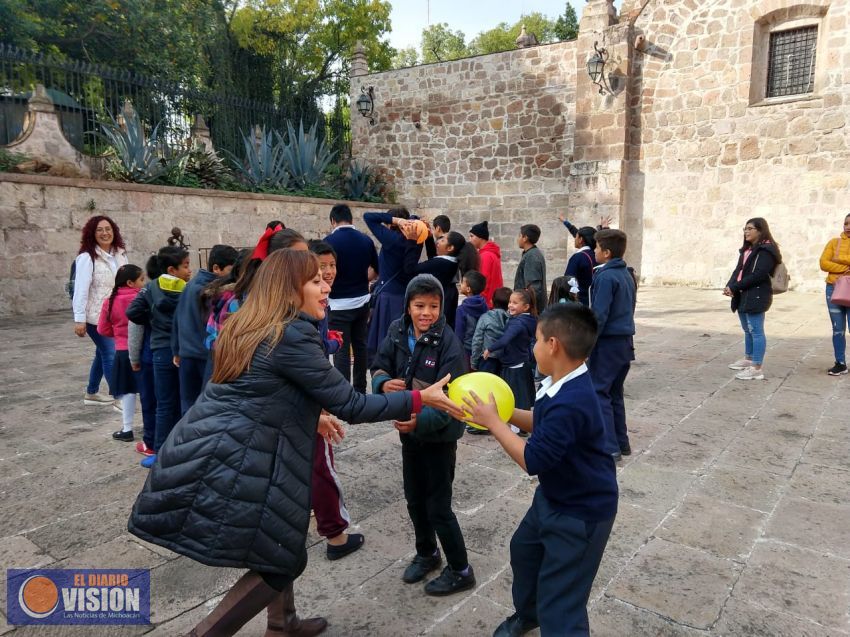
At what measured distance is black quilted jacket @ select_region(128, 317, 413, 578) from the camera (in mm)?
1834

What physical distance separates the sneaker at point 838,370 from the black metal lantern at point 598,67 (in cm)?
902

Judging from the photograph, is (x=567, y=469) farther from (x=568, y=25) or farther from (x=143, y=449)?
(x=568, y=25)

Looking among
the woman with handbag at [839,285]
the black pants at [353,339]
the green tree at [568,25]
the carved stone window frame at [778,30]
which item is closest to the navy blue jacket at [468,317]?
the black pants at [353,339]

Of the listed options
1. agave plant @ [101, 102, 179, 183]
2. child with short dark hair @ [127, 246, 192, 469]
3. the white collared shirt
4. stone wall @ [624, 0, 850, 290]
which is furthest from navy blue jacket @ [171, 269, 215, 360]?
stone wall @ [624, 0, 850, 290]

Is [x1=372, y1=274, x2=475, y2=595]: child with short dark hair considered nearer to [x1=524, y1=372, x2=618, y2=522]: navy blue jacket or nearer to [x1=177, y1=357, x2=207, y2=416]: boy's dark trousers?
[x1=524, y1=372, x2=618, y2=522]: navy blue jacket

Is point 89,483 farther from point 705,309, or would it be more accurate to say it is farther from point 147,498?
point 705,309

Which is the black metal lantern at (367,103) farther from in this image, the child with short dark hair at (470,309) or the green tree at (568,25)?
the green tree at (568,25)

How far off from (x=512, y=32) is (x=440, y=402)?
1648 inches

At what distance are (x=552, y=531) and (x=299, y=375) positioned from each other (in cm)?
99

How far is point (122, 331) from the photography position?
4445 millimetres

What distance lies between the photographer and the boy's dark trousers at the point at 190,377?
3.61m

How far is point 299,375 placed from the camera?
1.93m

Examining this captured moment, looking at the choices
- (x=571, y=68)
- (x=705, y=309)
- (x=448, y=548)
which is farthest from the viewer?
(x=571, y=68)

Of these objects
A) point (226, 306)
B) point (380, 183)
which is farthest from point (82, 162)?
point (226, 306)
